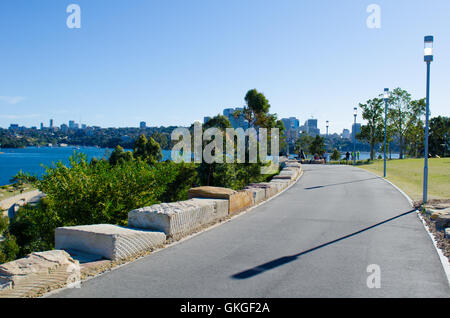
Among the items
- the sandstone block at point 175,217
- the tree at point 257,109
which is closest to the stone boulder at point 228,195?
the sandstone block at point 175,217

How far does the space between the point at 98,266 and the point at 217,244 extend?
8.06 ft

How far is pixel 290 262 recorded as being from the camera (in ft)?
19.9

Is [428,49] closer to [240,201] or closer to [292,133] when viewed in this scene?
[240,201]

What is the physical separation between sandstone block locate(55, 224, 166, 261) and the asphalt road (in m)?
0.34

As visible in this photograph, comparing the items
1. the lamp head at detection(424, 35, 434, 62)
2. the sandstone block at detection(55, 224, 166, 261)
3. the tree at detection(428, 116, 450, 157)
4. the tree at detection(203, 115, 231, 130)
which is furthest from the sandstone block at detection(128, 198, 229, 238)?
the tree at detection(428, 116, 450, 157)

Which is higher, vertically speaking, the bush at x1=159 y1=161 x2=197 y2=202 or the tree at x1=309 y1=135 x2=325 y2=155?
the tree at x1=309 y1=135 x2=325 y2=155

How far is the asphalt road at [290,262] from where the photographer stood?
4824mm

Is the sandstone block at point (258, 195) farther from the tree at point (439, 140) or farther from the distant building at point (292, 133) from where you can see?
the tree at point (439, 140)

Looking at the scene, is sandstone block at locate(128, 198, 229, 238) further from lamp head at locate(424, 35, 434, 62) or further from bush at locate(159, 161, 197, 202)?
lamp head at locate(424, 35, 434, 62)

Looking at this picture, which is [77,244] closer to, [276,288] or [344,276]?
[276,288]

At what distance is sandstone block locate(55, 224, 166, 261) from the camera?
590cm

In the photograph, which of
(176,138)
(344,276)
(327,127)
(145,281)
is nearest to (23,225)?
(176,138)

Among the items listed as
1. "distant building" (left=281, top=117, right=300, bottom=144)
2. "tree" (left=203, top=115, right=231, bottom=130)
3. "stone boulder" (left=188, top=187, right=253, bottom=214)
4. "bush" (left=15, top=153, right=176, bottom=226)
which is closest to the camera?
"bush" (left=15, top=153, right=176, bottom=226)
